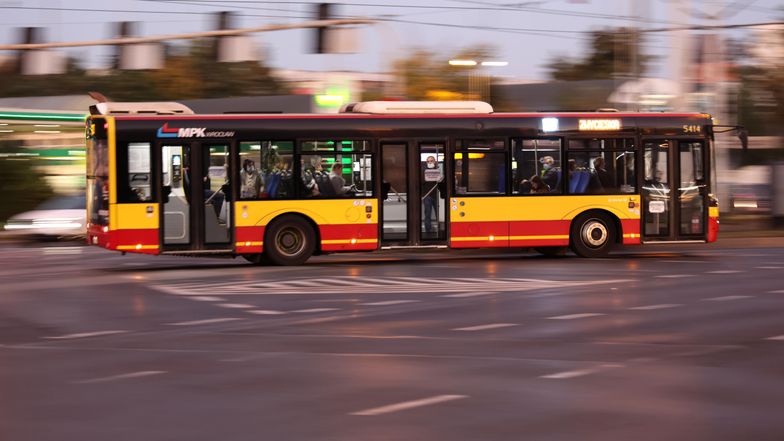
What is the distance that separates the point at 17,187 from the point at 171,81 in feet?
178

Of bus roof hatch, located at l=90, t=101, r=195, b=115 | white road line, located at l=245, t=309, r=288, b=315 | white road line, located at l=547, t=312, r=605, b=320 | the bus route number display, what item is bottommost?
white road line, located at l=547, t=312, r=605, b=320

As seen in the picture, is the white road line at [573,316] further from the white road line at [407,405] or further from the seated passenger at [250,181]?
the seated passenger at [250,181]

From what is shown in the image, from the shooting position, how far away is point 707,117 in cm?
2528

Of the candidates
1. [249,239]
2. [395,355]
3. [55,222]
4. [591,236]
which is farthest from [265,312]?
[55,222]

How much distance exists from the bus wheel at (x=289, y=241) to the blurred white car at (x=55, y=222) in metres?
12.0

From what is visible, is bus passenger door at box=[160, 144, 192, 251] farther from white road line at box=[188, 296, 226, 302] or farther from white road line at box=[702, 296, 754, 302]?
white road line at box=[702, 296, 754, 302]

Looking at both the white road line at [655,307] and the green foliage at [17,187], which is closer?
the white road line at [655,307]

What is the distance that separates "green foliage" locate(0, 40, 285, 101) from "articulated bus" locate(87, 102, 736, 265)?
73639mm

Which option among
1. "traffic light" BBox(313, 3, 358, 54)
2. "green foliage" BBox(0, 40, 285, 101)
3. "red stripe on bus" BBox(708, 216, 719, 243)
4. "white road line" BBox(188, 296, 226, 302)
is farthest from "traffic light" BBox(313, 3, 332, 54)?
"green foliage" BBox(0, 40, 285, 101)

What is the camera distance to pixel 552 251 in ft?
84.6

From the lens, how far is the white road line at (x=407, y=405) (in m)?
8.75

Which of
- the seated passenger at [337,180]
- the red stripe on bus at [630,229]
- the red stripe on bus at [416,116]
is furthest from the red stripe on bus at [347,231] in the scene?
the red stripe on bus at [630,229]

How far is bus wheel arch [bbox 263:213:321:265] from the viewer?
23250mm

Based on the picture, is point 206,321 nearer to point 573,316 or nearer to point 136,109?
point 573,316
